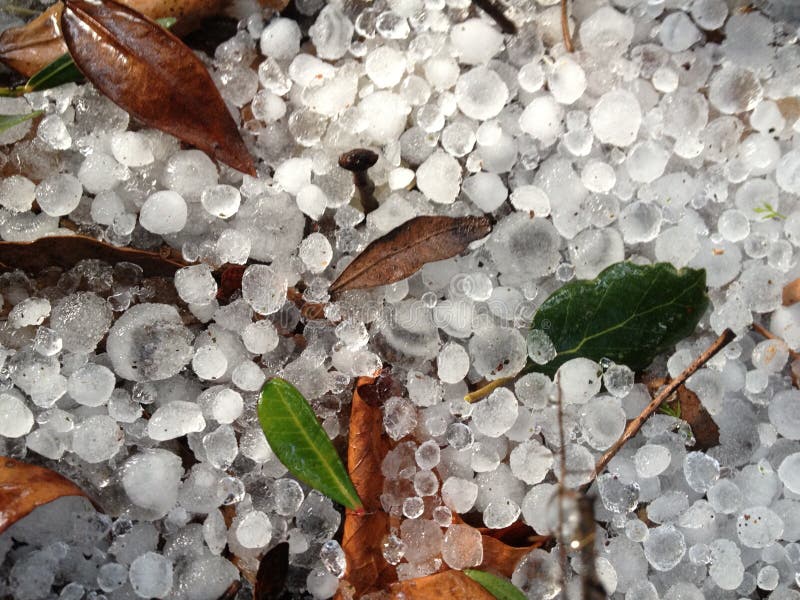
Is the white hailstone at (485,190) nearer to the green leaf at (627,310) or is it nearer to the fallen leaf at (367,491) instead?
the green leaf at (627,310)

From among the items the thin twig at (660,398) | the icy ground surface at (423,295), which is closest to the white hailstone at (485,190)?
the icy ground surface at (423,295)

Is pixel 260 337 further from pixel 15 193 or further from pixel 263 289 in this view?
pixel 15 193

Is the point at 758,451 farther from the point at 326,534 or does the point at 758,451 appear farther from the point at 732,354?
the point at 326,534

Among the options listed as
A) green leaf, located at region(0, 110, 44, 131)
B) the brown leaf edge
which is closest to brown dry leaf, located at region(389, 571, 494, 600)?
the brown leaf edge

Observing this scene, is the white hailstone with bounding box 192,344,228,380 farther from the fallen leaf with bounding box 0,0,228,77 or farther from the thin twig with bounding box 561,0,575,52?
the thin twig with bounding box 561,0,575,52

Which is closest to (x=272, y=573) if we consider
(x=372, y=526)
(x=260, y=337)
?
(x=372, y=526)

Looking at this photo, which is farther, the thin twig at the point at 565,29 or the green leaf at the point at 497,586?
the thin twig at the point at 565,29
